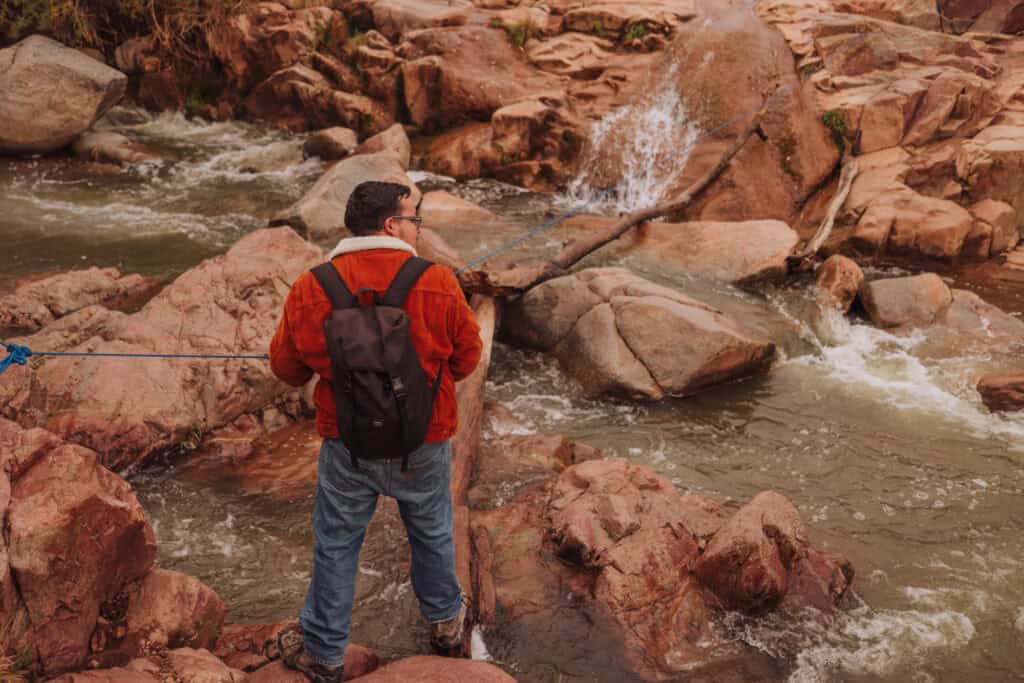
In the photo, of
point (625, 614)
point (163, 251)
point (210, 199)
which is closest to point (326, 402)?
point (625, 614)

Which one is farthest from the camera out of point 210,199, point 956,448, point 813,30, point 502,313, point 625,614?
point 813,30

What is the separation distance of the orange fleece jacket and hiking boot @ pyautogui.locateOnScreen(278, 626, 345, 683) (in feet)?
3.13

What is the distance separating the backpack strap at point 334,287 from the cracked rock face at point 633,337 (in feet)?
14.5

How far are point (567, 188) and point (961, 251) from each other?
207 inches

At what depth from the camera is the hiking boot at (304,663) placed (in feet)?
10.6

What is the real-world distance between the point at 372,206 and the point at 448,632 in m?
1.90

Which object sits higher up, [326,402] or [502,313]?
[326,402]

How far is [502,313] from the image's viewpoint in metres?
7.91

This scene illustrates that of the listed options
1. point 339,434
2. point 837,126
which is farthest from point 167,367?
point 837,126

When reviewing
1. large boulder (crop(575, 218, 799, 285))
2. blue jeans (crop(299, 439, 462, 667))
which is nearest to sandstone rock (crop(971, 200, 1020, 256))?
large boulder (crop(575, 218, 799, 285))

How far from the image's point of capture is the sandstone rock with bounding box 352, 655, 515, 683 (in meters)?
3.19

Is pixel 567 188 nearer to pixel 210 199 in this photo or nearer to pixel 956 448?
pixel 210 199

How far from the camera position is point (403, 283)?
113 inches

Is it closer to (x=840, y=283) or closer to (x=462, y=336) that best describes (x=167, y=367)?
(x=462, y=336)
